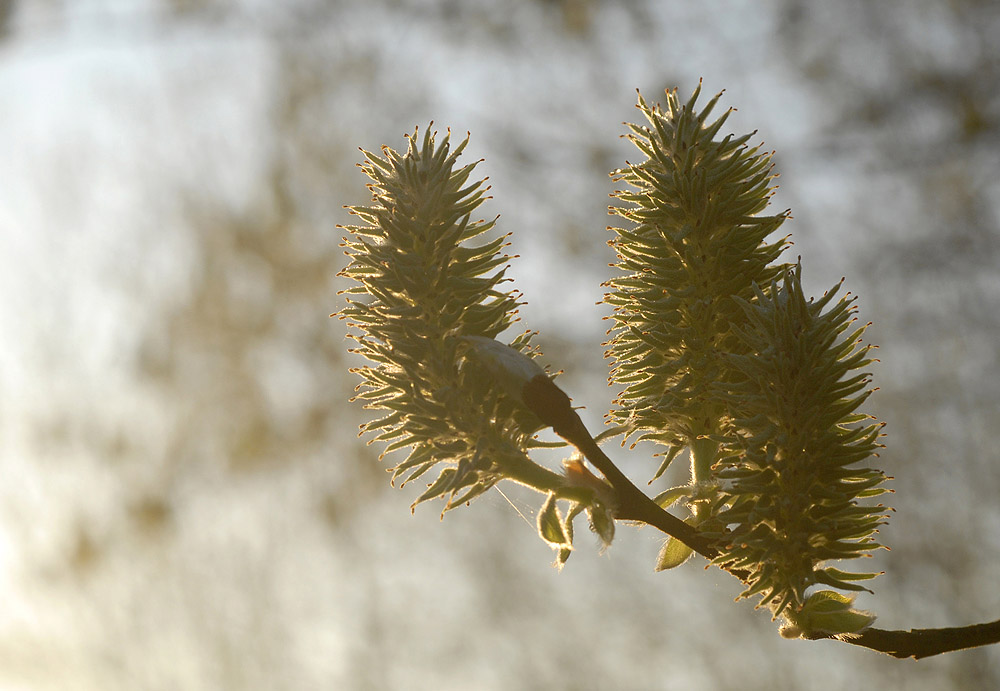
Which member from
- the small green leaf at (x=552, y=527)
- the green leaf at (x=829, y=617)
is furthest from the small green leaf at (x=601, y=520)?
the green leaf at (x=829, y=617)

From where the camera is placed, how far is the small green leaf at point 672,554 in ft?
2.29

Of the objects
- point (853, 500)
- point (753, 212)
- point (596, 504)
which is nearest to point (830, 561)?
point (853, 500)

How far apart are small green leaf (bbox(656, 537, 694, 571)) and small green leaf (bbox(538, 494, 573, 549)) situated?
100mm

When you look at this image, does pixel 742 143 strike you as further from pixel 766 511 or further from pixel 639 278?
pixel 766 511

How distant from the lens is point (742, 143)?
28.2 inches

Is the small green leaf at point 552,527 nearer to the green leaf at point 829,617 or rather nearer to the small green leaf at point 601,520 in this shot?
the small green leaf at point 601,520

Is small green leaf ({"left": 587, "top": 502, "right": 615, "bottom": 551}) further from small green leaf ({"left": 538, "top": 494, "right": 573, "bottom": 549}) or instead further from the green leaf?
the green leaf

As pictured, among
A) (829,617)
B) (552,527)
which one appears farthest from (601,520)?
(829,617)

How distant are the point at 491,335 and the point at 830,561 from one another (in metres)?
0.30

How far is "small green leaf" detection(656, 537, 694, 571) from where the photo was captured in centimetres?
70

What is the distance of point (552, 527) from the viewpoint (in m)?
0.66

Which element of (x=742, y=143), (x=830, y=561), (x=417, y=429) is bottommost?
(x=830, y=561)

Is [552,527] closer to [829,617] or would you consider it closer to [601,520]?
[601,520]

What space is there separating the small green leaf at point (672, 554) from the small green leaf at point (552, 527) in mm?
100
